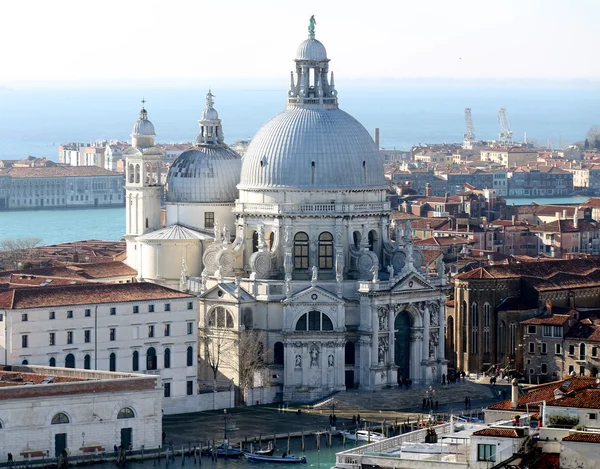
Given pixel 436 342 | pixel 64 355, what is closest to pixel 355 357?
pixel 436 342

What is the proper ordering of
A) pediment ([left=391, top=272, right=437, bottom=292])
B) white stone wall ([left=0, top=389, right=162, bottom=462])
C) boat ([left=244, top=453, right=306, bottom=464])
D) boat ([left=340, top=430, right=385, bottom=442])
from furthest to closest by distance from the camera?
1. pediment ([left=391, top=272, right=437, bottom=292])
2. boat ([left=340, top=430, right=385, bottom=442])
3. boat ([left=244, top=453, right=306, bottom=464])
4. white stone wall ([left=0, top=389, right=162, bottom=462])

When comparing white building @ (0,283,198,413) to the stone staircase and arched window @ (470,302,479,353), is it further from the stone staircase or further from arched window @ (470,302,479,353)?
arched window @ (470,302,479,353)

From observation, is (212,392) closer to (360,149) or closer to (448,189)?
(360,149)

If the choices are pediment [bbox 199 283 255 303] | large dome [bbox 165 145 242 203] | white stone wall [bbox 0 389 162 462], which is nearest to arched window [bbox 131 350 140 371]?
pediment [bbox 199 283 255 303]

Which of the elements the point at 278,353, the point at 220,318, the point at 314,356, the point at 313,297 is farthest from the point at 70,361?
the point at 313,297

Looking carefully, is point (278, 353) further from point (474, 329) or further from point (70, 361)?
point (70, 361)

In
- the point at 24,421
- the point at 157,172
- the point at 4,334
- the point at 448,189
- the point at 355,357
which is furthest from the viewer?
the point at 448,189
